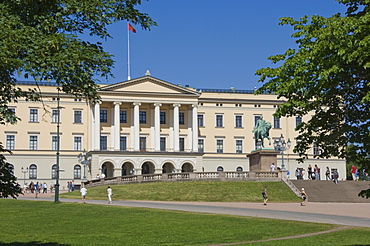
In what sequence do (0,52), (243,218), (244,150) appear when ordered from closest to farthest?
1. (0,52)
2. (243,218)
3. (244,150)

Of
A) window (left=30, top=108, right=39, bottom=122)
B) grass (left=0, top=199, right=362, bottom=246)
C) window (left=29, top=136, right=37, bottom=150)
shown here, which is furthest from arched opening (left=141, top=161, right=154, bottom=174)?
grass (left=0, top=199, right=362, bottom=246)

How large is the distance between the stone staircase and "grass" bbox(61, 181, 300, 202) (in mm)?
1836

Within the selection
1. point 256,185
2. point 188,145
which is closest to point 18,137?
point 188,145

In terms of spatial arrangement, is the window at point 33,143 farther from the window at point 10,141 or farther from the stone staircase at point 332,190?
the stone staircase at point 332,190

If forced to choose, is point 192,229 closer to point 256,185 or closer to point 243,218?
point 243,218

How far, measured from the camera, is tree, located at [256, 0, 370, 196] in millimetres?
12867

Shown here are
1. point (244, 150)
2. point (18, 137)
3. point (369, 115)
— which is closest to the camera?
point (369, 115)

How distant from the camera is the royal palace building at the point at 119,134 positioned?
92.6 metres

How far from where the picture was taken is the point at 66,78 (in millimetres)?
12547

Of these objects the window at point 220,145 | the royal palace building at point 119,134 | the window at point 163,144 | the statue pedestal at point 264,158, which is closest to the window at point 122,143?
the royal palace building at point 119,134

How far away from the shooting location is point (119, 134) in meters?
94.4

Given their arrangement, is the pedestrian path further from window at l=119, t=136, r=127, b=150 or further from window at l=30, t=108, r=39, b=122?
window at l=30, t=108, r=39, b=122

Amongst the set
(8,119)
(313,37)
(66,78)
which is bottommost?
(8,119)

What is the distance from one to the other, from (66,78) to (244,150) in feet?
299
